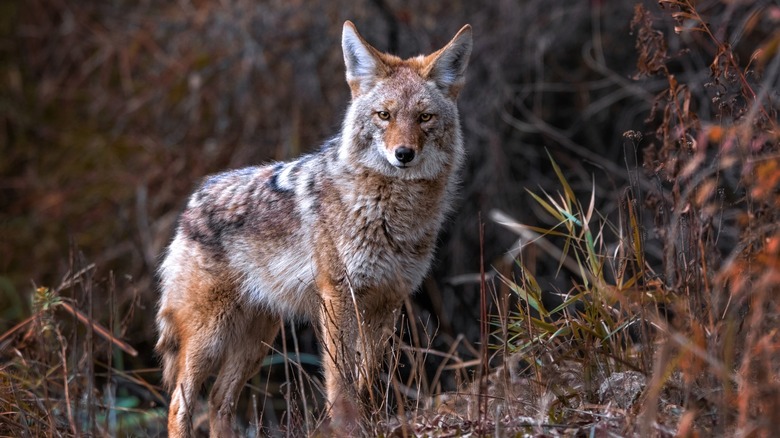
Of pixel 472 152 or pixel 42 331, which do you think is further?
pixel 472 152

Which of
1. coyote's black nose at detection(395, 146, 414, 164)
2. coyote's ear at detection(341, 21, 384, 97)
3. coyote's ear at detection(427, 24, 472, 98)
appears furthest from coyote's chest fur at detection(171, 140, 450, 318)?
coyote's ear at detection(427, 24, 472, 98)

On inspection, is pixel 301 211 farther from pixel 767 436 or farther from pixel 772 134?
pixel 767 436

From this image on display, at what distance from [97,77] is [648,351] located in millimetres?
9253

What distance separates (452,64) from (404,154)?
32.9 inches

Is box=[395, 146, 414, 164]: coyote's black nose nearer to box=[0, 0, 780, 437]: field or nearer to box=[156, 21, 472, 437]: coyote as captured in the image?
box=[156, 21, 472, 437]: coyote

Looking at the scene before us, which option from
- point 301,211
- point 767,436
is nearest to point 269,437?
point 301,211

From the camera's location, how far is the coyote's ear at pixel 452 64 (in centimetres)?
539

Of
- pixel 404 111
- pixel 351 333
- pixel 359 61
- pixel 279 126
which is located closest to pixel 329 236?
pixel 351 333

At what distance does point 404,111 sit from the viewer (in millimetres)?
5105

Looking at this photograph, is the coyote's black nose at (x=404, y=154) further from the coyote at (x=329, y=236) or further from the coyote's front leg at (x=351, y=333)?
the coyote's front leg at (x=351, y=333)

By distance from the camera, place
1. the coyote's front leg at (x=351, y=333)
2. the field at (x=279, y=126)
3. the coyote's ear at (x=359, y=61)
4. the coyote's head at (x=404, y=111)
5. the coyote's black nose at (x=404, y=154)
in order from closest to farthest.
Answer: the coyote's front leg at (x=351, y=333) < the coyote's black nose at (x=404, y=154) < the coyote's head at (x=404, y=111) < the coyote's ear at (x=359, y=61) < the field at (x=279, y=126)

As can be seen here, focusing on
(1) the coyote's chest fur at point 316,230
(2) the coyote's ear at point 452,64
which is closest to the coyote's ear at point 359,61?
(2) the coyote's ear at point 452,64

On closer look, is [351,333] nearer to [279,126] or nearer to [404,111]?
[404,111]

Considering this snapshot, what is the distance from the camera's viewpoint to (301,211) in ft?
17.6
